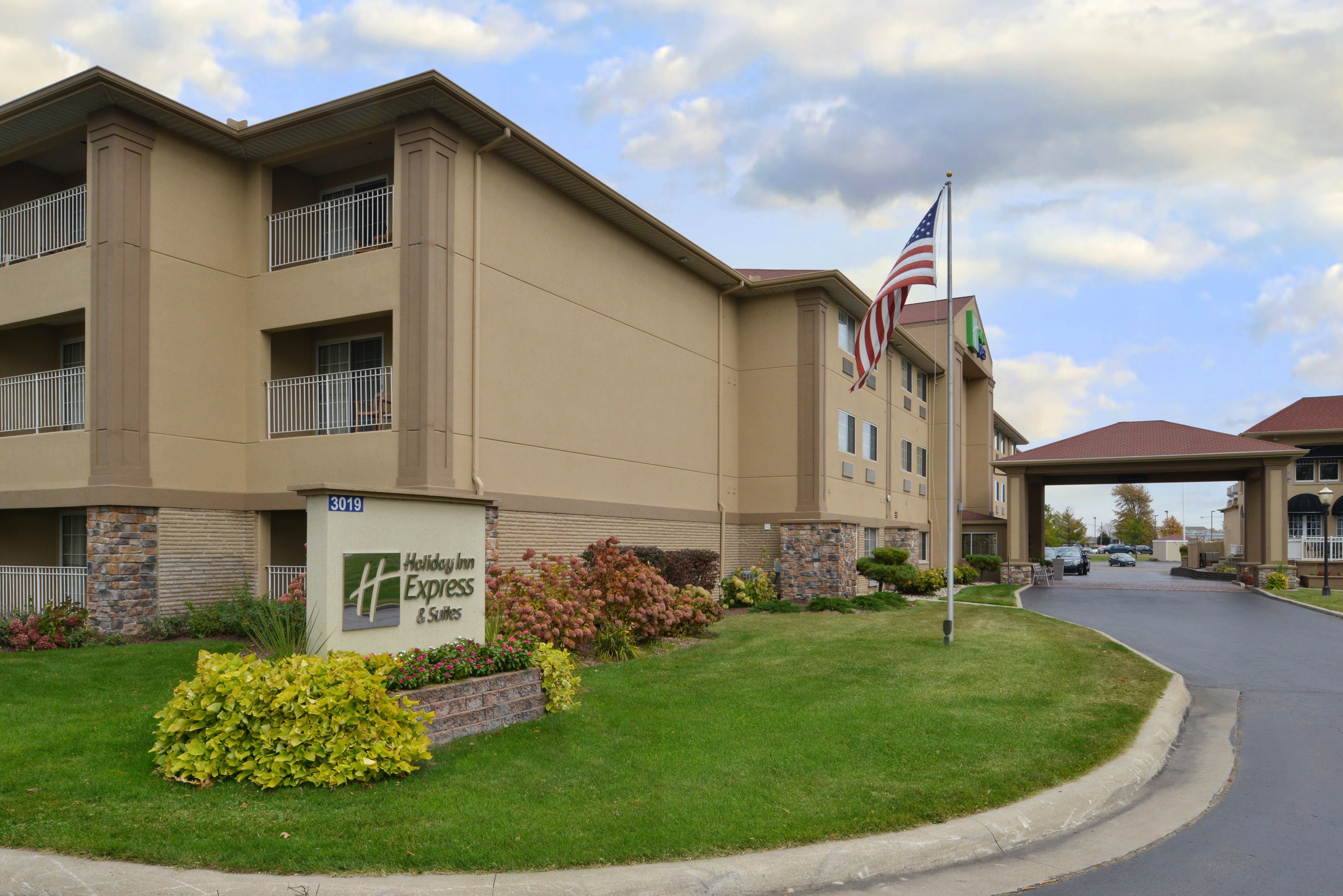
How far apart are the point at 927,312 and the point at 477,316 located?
30124mm

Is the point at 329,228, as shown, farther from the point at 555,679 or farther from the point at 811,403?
the point at 811,403

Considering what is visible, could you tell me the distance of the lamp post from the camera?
33.2 metres

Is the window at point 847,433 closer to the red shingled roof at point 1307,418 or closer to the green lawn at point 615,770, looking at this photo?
the green lawn at point 615,770

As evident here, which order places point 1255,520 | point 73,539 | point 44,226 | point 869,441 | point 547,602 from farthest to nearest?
point 1255,520
point 869,441
point 73,539
point 44,226
point 547,602

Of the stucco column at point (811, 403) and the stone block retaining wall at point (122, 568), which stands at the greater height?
the stucco column at point (811, 403)

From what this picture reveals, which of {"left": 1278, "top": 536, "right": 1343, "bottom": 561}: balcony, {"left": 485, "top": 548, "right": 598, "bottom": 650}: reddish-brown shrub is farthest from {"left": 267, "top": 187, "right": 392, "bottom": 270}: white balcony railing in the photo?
{"left": 1278, "top": 536, "right": 1343, "bottom": 561}: balcony

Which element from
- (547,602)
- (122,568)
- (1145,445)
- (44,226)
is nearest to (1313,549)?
(1145,445)

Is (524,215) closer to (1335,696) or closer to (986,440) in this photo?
(1335,696)

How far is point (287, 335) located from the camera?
720 inches

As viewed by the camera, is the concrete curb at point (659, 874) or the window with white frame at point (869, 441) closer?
the concrete curb at point (659, 874)

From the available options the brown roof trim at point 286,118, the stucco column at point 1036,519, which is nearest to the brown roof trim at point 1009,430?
the stucco column at point 1036,519

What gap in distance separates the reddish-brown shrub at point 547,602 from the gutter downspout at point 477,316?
226cm

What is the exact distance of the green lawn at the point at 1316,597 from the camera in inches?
1112

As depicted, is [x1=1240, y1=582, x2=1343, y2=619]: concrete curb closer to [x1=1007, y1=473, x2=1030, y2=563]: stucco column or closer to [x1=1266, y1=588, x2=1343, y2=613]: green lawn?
[x1=1266, y1=588, x2=1343, y2=613]: green lawn
